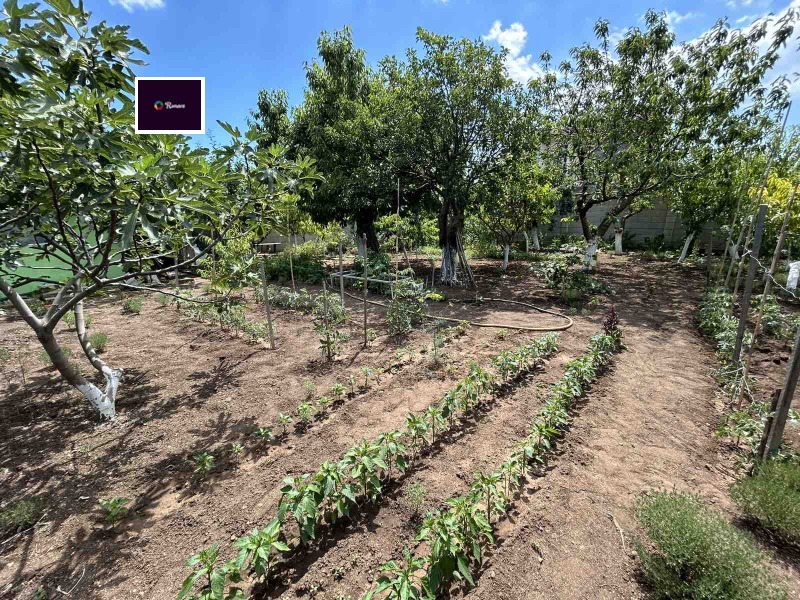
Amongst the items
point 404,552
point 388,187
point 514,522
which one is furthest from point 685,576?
point 388,187

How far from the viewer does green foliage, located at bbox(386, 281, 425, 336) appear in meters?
6.39

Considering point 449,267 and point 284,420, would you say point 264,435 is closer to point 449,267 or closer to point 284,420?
point 284,420

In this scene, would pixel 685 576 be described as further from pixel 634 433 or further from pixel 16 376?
pixel 16 376

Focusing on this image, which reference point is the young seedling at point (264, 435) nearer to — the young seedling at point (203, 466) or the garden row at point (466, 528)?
the young seedling at point (203, 466)

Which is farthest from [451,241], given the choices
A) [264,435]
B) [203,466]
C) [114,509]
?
[114,509]

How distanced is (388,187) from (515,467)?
9.17m

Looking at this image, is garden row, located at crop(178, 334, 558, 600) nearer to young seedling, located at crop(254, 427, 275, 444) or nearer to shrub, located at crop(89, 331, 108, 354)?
young seedling, located at crop(254, 427, 275, 444)

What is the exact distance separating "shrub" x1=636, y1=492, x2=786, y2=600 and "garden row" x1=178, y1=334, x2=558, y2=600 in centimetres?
168

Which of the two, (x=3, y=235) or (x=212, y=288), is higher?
(x=3, y=235)

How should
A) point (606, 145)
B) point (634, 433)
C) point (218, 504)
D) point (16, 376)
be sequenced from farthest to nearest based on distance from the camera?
1. point (606, 145)
2. point (16, 376)
3. point (634, 433)
4. point (218, 504)

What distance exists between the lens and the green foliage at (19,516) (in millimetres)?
2458

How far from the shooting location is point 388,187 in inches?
416

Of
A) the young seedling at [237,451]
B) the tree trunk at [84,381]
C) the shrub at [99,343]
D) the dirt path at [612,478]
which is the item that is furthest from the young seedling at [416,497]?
the shrub at [99,343]

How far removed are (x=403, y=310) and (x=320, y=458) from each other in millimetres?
3559
